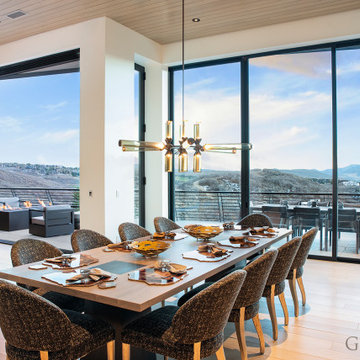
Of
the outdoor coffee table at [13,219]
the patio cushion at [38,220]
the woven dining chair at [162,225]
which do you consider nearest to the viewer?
the woven dining chair at [162,225]

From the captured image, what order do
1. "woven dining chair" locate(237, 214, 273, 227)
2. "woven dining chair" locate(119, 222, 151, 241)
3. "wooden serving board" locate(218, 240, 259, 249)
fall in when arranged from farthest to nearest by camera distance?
"woven dining chair" locate(237, 214, 273, 227) < "woven dining chair" locate(119, 222, 151, 241) < "wooden serving board" locate(218, 240, 259, 249)

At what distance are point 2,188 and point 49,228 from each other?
3981mm

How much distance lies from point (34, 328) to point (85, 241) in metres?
1.52

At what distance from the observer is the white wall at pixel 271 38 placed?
5.03m

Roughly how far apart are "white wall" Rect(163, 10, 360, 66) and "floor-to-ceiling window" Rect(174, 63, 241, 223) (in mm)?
320

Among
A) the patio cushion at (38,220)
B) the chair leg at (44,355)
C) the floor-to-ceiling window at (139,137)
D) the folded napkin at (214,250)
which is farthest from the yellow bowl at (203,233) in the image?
the patio cushion at (38,220)

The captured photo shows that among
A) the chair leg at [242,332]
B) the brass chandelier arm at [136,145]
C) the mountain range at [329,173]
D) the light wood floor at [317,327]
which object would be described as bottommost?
the light wood floor at [317,327]

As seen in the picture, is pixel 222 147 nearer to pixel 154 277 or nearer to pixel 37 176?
pixel 154 277

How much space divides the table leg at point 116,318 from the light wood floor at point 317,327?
672 mm

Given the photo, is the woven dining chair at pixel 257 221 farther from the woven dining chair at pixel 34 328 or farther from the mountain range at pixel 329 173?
the woven dining chair at pixel 34 328

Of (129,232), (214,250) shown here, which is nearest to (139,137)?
(129,232)

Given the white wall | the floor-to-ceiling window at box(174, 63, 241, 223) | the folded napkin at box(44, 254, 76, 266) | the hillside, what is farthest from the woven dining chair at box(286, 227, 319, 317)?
the hillside

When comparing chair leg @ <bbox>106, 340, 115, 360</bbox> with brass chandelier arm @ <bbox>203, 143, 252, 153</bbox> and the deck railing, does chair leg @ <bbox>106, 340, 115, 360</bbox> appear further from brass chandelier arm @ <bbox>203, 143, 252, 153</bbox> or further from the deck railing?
the deck railing

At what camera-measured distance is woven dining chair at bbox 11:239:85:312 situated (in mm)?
2648
